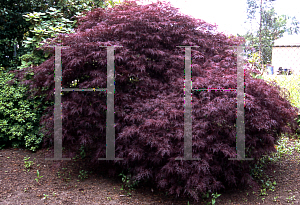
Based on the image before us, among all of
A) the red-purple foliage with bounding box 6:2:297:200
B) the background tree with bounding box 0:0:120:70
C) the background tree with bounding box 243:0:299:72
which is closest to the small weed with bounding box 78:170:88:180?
the red-purple foliage with bounding box 6:2:297:200

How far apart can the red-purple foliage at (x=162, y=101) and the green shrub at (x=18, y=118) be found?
866mm

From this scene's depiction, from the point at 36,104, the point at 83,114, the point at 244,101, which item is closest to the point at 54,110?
the point at 83,114

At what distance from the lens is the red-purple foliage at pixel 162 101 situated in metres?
2.84

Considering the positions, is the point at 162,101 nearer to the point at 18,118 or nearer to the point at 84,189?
the point at 84,189

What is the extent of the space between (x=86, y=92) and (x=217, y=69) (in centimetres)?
185

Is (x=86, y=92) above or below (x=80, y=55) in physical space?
below

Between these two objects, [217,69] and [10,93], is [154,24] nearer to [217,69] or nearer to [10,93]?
[217,69]

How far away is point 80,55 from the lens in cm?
334

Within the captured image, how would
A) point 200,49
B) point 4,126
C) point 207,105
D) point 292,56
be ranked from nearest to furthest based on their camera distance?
point 207,105, point 200,49, point 4,126, point 292,56

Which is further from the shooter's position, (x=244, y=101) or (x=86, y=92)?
(x=86, y=92)

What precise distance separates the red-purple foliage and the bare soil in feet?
0.65

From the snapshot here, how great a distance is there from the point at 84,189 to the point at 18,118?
2029 mm

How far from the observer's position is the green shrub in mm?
4328

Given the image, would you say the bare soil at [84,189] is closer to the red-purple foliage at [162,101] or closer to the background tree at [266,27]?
the red-purple foliage at [162,101]
